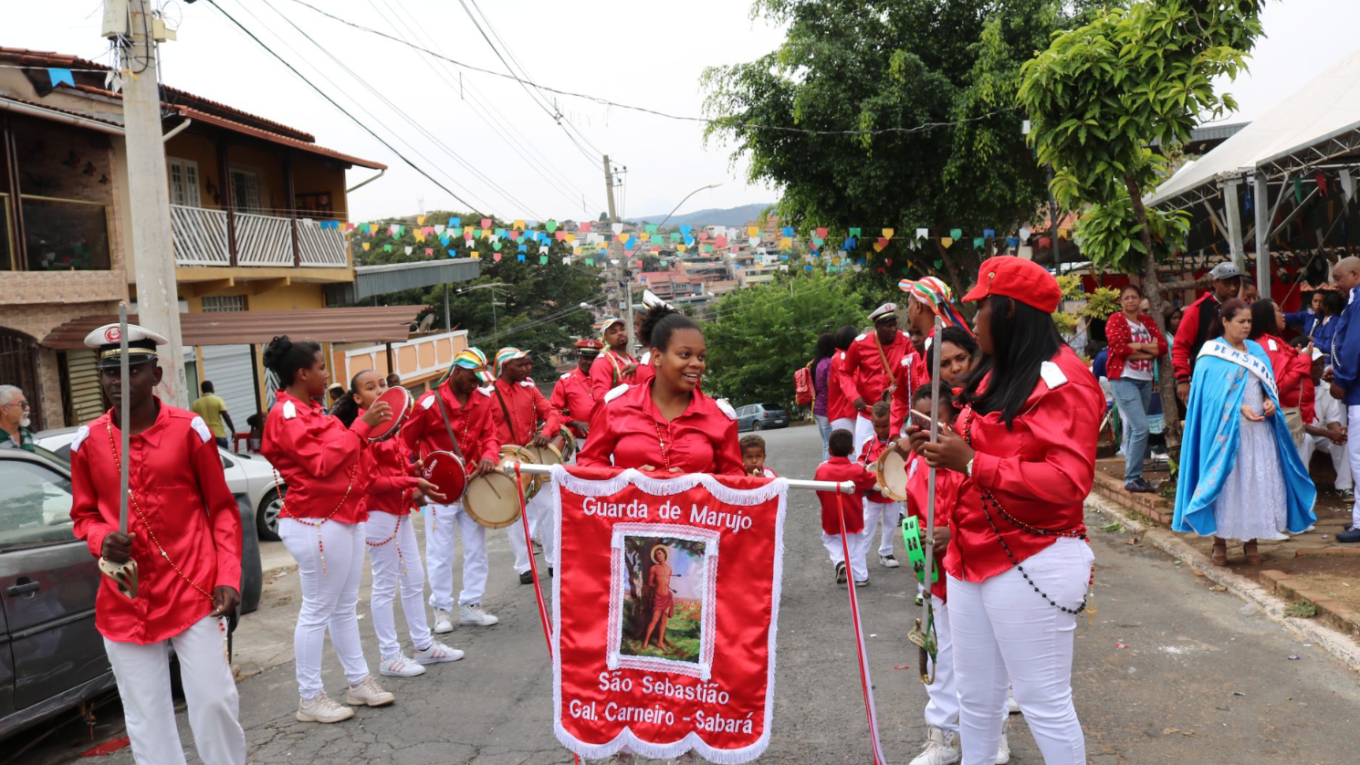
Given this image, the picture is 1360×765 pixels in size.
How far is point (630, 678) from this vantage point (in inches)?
164

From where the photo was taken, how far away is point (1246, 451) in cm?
746

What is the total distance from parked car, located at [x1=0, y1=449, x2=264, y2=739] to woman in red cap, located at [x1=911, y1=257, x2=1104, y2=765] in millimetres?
4652

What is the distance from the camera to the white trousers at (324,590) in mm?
5891

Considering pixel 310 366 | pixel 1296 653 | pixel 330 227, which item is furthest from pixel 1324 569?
pixel 330 227

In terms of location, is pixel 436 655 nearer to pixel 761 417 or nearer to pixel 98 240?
pixel 98 240

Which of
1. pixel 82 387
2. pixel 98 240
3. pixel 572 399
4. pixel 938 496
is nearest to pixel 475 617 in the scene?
pixel 572 399

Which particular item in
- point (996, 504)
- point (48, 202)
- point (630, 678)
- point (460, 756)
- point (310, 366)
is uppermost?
point (48, 202)

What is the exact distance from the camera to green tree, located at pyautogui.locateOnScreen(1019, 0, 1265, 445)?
9.08 meters

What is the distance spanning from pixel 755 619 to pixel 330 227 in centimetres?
2330

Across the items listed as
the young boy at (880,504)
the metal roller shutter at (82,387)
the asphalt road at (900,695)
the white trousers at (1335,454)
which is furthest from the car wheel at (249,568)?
the metal roller shutter at (82,387)

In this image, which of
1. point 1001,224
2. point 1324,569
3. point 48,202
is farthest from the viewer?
point 1001,224

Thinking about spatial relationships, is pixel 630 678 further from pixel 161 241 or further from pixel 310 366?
pixel 161 241

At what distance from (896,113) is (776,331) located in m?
26.2

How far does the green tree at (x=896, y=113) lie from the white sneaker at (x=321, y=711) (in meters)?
18.1
